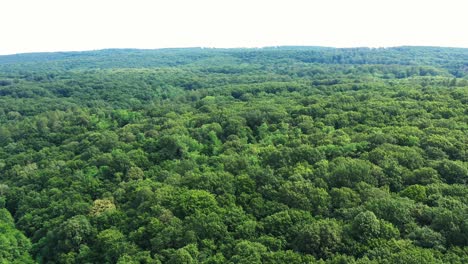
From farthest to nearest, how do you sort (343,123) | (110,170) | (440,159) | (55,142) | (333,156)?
(55,142)
(343,123)
(110,170)
(333,156)
(440,159)

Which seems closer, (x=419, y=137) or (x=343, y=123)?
(x=419, y=137)

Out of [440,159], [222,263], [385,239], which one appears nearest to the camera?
[385,239]

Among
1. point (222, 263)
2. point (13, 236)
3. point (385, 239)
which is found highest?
point (385, 239)

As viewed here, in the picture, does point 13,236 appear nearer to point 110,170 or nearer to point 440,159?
point 110,170

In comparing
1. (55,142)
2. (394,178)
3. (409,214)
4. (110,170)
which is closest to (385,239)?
(409,214)

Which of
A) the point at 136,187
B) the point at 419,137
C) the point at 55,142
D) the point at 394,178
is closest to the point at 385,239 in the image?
the point at 394,178

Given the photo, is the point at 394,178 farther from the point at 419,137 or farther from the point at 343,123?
the point at 343,123

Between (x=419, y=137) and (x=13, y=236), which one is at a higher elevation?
(x=419, y=137)
